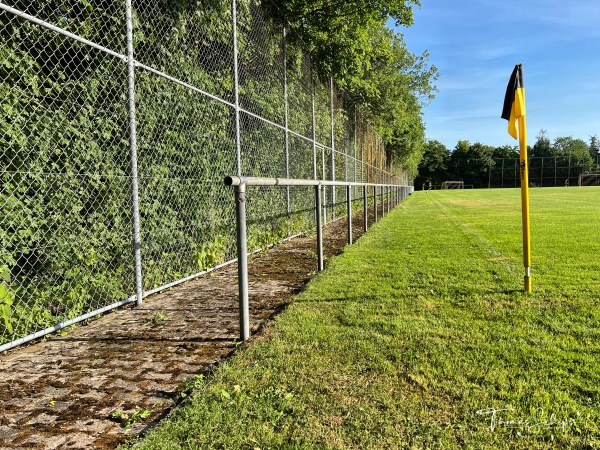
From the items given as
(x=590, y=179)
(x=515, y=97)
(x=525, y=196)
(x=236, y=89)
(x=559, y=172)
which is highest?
(x=559, y=172)

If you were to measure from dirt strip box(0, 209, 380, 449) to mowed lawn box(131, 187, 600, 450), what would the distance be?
0.24m

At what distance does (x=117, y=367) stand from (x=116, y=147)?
1.89 m

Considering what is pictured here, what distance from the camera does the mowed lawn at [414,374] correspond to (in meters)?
1.81

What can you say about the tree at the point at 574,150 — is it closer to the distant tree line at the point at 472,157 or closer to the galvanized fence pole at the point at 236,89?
the distant tree line at the point at 472,157

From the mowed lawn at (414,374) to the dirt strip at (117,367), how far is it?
9.4 inches

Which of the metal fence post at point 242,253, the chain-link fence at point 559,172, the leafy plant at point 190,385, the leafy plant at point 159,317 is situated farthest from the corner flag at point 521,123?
the chain-link fence at point 559,172

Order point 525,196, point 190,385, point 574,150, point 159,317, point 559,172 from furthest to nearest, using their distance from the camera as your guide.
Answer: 1. point 574,150
2. point 559,172
3. point 525,196
4. point 159,317
5. point 190,385

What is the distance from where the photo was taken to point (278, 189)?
7.85m

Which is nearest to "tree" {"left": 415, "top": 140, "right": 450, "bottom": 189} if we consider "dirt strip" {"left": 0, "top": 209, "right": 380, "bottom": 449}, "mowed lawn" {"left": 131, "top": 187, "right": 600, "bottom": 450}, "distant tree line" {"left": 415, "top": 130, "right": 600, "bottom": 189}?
"distant tree line" {"left": 415, "top": 130, "right": 600, "bottom": 189}

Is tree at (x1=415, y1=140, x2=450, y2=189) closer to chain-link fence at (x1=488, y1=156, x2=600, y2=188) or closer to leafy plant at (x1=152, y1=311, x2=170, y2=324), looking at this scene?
chain-link fence at (x1=488, y1=156, x2=600, y2=188)

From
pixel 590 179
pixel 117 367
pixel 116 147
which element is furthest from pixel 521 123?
pixel 590 179

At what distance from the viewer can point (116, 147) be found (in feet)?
11.9

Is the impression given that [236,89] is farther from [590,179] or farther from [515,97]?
[590,179]

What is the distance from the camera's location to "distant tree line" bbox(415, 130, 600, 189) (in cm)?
9644
